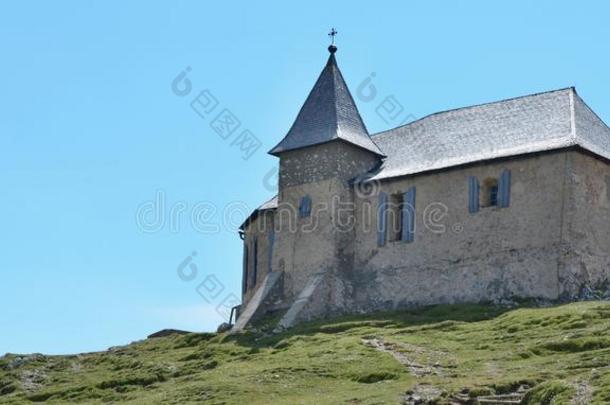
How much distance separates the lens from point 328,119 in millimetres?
58281

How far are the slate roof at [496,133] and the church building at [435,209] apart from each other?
76mm

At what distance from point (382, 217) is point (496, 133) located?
6.30m

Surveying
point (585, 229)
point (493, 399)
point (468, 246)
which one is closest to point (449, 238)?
point (468, 246)

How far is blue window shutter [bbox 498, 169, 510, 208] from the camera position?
5122 cm

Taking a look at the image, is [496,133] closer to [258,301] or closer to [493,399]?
[258,301]

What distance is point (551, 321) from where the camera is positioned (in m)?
43.5

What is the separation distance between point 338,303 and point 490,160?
9.34 m

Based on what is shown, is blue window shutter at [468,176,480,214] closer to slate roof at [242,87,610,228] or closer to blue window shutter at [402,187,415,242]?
slate roof at [242,87,610,228]

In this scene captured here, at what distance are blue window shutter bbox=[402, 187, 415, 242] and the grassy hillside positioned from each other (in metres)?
4.24

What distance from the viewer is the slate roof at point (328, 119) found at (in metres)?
57.6

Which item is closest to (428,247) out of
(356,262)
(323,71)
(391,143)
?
(356,262)

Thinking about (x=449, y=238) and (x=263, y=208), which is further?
(x=263, y=208)

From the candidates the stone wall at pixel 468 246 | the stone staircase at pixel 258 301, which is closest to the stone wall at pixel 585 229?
the stone wall at pixel 468 246

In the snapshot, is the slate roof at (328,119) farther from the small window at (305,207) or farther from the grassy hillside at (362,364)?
the grassy hillside at (362,364)
